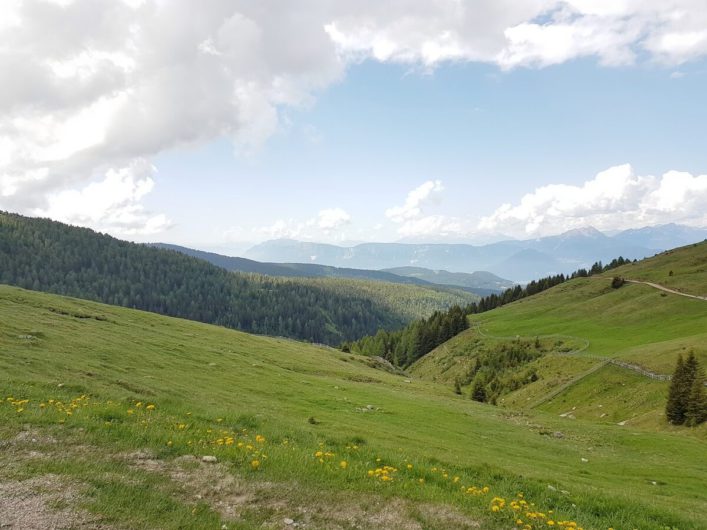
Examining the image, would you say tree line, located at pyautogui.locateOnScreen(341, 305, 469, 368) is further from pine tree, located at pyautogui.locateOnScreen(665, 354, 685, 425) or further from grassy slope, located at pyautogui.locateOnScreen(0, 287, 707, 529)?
pine tree, located at pyautogui.locateOnScreen(665, 354, 685, 425)

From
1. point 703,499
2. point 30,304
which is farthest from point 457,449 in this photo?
point 30,304

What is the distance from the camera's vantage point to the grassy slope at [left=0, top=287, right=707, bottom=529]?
11289mm

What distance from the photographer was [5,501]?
9195mm

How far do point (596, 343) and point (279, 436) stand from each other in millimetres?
95829

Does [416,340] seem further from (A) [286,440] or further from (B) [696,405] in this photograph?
(A) [286,440]

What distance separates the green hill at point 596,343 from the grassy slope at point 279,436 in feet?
85.5

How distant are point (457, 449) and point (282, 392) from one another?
17059 millimetres

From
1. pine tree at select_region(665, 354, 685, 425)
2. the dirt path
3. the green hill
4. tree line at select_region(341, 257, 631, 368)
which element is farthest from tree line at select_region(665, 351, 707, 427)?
tree line at select_region(341, 257, 631, 368)

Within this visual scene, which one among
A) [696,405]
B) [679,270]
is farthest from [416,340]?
[696,405]

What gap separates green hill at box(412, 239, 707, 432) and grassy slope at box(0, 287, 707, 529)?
26065 mm

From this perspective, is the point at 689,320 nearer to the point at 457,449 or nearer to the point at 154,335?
the point at 457,449

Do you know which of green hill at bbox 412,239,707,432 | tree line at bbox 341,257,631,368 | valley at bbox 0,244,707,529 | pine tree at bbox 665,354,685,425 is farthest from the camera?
tree line at bbox 341,257,631,368

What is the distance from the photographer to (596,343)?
94.2 m

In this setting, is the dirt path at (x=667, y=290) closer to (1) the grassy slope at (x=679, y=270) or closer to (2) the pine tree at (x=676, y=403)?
(1) the grassy slope at (x=679, y=270)
